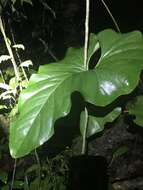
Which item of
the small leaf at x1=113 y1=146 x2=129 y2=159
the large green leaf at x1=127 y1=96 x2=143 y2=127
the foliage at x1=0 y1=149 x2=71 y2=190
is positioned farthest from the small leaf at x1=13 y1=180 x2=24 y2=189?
the large green leaf at x1=127 y1=96 x2=143 y2=127

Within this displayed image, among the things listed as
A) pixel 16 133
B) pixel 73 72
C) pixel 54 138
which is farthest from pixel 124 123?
pixel 16 133

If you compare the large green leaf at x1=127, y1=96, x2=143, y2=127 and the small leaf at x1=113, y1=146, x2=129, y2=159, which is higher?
the large green leaf at x1=127, y1=96, x2=143, y2=127

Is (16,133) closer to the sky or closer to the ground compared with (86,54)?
closer to the ground

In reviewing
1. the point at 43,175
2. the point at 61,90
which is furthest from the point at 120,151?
the point at 61,90

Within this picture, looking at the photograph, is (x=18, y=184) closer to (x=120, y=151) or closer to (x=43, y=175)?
(x=43, y=175)

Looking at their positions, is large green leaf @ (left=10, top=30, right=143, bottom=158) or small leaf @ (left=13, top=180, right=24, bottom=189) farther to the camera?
small leaf @ (left=13, top=180, right=24, bottom=189)

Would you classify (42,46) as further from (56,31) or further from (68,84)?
(68,84)

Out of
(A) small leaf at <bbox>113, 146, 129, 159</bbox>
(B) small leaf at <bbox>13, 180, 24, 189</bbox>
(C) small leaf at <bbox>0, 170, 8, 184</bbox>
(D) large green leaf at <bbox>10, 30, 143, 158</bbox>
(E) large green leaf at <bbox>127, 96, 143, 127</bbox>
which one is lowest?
(B) small leaf at <bbox>13, 180, 24, 189</bbox>

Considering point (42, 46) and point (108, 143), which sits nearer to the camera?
point (108, 143)

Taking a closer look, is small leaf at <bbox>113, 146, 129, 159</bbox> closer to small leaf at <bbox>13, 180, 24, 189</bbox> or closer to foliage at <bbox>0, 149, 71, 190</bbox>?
foliage at <bbox>0, 149, 71, 190</bbox>
